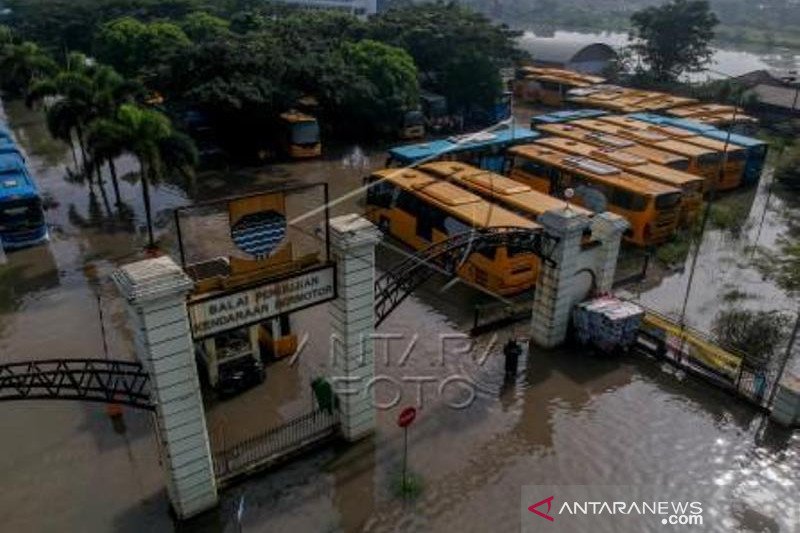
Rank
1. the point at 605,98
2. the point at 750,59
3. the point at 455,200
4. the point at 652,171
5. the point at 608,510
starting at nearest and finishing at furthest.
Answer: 1. the point at 608,510
2. the point at 455,200
3. the point at 652,171
4. the point at 605,98
5. the point at 750,59

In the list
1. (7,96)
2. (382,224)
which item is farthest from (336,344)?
(7,96)

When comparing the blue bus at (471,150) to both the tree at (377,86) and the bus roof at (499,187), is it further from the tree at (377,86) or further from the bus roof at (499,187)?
the tree at (377,86)

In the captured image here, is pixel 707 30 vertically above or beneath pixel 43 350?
above

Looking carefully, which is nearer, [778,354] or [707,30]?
[778,354]

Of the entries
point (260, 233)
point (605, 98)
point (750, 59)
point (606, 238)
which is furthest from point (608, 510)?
point (750, 59)

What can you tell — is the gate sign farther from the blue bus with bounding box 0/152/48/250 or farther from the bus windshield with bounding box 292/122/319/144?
the bus windshield with bounding box 292/122/319/144

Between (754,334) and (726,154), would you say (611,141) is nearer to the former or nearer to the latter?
(726,154)

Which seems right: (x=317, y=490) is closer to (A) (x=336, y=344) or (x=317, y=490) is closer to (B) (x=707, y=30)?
(A) (x=336, y=344)
